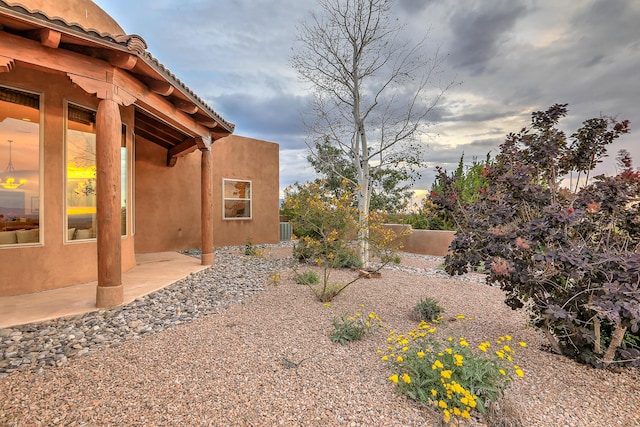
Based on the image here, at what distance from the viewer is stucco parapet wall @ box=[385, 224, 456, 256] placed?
10102 millimetres

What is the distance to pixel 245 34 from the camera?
8.26 meters

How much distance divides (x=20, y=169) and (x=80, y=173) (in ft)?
2.33

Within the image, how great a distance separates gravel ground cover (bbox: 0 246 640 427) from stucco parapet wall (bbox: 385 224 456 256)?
225 inches

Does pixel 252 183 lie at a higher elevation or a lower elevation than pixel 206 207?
higher

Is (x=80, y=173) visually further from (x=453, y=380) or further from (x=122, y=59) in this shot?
(x=453, y=380)

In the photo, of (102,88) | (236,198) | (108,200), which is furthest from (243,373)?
(236,198)

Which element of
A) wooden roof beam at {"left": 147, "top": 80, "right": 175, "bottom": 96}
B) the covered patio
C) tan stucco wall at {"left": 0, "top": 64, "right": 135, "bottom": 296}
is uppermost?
wooden roof beam at {"left": 147, "top": 80, "right": 175, "bottom": 96}

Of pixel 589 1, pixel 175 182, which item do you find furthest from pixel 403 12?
pixel 175 182

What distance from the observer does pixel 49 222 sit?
4715mm

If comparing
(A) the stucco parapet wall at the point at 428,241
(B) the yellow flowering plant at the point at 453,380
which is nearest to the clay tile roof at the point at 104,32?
(B) the yellow flowering plant at the point at 453,380

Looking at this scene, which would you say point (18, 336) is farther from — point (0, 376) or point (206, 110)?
point (206, 110)

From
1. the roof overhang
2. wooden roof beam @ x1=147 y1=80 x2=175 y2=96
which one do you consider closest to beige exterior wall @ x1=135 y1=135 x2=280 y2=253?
the roof overhang

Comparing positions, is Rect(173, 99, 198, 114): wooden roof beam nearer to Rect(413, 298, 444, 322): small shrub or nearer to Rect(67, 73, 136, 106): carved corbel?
Rect(67, 73, 136, 106): carved corbel

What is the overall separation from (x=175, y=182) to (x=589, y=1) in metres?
10.0
